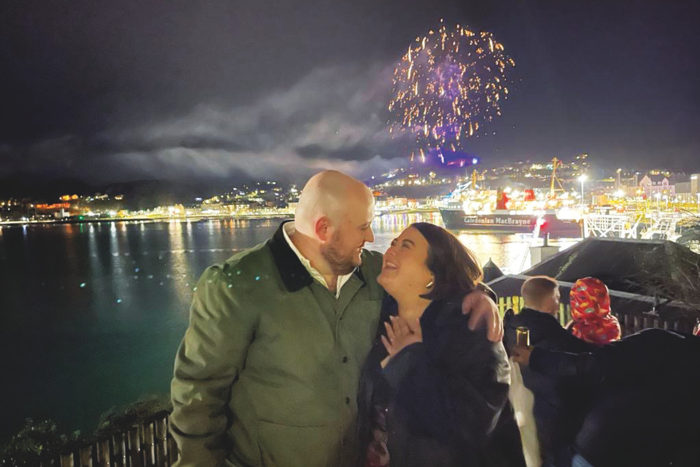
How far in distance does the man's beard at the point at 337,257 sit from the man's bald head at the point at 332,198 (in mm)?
80

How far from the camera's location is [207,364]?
173 centimetres

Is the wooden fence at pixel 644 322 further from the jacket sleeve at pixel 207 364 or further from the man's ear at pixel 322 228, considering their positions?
the jacket sleeve at pixel 207 364

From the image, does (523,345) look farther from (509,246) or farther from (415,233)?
(509,246)

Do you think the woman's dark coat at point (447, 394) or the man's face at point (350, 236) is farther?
the man's face at point (350, 236)

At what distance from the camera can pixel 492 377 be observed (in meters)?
1.71

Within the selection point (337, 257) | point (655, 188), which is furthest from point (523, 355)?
point (655, 188)

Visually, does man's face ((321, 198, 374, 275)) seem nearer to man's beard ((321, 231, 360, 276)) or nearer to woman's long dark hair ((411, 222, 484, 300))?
man's beard ((321, 231, 360, 276))

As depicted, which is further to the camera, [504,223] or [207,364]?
[504,223]

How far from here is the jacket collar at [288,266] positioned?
6.11ft

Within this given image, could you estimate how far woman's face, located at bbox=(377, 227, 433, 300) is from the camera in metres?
1.89

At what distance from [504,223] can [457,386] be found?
64.1m

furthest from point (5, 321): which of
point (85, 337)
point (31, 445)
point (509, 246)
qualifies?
point (509, 246)

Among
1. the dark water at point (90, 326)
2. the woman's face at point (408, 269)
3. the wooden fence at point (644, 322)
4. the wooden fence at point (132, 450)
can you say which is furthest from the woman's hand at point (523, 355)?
the dark water at point (90, 326)

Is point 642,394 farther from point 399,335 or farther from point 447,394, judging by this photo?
point 399,335
